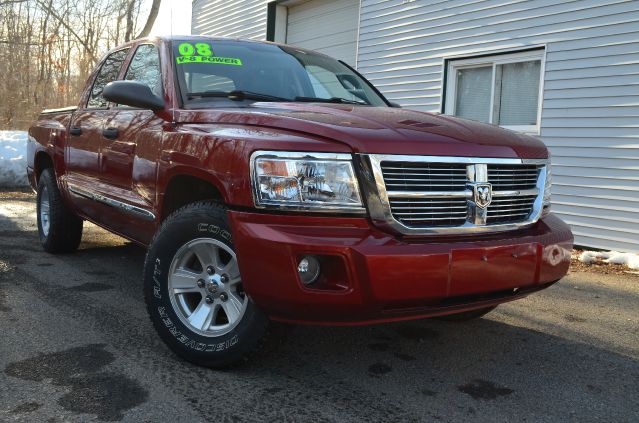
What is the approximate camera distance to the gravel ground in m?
2.58

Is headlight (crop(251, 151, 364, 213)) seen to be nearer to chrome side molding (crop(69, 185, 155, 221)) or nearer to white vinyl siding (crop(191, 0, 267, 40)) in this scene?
chrome side molding (crop(69, 185, 155, 221))

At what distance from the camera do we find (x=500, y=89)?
846 cm

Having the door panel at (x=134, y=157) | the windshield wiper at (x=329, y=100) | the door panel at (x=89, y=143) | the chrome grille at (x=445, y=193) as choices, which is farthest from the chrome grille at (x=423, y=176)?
the door panel at (x=89, y=143)

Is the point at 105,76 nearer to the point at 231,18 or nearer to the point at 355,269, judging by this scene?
the point at 355,269

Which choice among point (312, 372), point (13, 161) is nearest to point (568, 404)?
point (312, 372)

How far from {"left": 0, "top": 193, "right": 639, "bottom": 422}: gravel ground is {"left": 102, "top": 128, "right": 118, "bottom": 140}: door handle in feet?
3.66

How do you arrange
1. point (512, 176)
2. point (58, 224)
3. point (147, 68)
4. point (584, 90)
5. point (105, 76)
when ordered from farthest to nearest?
point (584, 90), point (58, 224), point (105, 76), point (147, 68), point (512, 176)

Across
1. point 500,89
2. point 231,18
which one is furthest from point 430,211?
point 231,18

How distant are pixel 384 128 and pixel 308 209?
534 mm

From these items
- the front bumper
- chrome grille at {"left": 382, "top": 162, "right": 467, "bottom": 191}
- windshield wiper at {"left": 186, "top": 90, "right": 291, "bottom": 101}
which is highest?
windshield wiper at {"left": 186, "top": 90, "right": 291, "bottom": 101}

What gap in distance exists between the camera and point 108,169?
4090 millimetres

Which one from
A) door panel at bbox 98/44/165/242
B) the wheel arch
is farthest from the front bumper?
door panel at bbox 98/44/165/242

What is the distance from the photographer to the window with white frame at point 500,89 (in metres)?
7.96

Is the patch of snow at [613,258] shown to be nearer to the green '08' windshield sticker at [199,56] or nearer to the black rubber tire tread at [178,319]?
the green '08' windshield sticker at [199,56]
